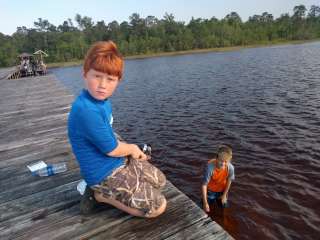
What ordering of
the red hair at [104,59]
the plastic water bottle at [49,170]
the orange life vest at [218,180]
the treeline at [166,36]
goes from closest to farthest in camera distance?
1. the red hair at [104,59]
2. the plastic water bottle at [49,170]
3. the orange life vest at [218,180]
4. the treeline at [166,36]

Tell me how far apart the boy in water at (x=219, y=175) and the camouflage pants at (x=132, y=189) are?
2.51 m

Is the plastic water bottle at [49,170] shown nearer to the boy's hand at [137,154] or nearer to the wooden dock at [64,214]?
the wooden dock at [64,214]

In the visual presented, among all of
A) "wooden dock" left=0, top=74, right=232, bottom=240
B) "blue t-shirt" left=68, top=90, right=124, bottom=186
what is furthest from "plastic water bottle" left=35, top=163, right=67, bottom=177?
"blue t-shirt" left=68, top=90, right=124, bottom=186

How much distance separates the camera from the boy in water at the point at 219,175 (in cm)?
599

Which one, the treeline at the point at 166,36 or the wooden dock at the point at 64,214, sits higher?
the treeline at the point at 166,36

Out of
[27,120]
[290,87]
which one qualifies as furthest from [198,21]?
[27,120]

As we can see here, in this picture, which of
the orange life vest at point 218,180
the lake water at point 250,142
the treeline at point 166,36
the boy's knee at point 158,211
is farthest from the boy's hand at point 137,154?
the treeline at point 166,36

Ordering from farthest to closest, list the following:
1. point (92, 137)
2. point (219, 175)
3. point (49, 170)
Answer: point (219, 175), point (49, 170), point (92, 137)

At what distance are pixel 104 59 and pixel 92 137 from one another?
92cm

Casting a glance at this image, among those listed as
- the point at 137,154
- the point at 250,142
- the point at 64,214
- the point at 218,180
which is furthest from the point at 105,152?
the point at 250,142

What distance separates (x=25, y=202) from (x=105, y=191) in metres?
1.64

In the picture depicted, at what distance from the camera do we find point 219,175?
6375 mm

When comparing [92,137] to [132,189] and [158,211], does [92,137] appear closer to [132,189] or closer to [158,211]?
[132,189]

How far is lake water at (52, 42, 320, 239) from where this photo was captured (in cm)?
704
